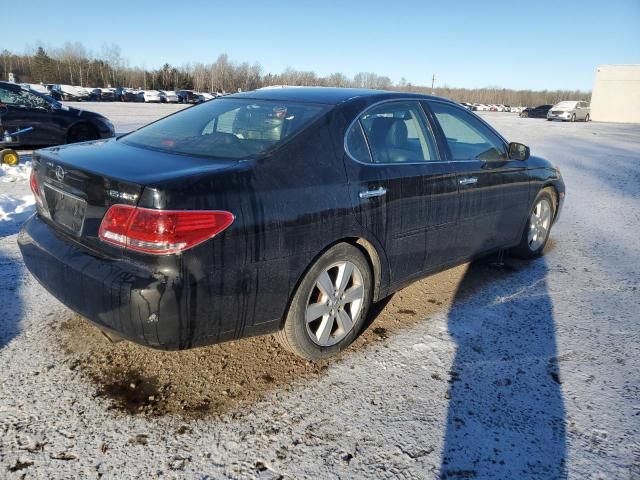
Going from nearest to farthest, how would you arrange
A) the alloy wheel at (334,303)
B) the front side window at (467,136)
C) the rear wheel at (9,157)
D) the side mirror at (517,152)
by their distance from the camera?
the alloy wheel at (334,303) → the front side window at (467,136) → the side mirror at (517,152) → the rear wheel at (9,157)

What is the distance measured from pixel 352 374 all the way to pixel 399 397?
329 mm

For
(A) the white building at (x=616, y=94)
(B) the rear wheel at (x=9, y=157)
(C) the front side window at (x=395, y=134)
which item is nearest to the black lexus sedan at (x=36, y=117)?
(B) the rear wheel at (x=9, y=157)

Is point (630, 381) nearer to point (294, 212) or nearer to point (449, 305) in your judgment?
point (449, 305)

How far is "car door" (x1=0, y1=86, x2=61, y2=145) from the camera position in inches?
408

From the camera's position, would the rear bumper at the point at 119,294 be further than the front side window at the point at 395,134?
No

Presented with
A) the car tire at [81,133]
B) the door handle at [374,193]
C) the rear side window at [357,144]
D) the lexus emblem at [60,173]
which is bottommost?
the car tire at [81,133]

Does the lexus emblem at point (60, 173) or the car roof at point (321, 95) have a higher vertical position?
the car roof at point (321, 95)

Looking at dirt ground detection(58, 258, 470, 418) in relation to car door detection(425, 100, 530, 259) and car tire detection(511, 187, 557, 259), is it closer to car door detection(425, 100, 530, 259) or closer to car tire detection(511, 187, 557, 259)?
car door detection(425, 100, 530, 259)

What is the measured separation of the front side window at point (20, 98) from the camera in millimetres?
10430

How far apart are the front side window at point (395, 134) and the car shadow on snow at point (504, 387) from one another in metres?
1.26

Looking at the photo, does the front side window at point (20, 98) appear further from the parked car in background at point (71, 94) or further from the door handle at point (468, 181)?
the parked car in background at point (71, 94)

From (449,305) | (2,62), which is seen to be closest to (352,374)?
(449,305)

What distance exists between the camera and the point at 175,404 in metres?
2.58

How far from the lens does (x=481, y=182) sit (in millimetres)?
3990
